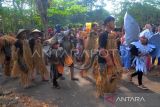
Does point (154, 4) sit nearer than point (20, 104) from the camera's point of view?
No

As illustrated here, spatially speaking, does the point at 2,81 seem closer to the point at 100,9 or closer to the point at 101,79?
the point at 101,79

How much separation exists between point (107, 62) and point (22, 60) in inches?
118

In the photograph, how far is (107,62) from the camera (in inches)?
299

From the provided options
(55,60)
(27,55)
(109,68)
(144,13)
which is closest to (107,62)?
(109,68)

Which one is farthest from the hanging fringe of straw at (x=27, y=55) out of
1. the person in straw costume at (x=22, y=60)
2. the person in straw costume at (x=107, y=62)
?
the person in straw costume at (x=107, y=62)

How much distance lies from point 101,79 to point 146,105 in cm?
129

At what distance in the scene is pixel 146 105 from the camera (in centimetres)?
689

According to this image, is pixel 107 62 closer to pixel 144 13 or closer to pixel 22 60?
pixel 22 60

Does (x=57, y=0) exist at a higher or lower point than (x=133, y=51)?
higher

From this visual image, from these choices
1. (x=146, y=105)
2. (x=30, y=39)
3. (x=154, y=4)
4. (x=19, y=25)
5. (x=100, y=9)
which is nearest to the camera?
(x=146, y=105)

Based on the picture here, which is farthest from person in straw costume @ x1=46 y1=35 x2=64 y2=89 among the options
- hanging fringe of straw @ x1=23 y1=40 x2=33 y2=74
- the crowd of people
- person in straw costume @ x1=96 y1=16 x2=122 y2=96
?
person in straw costume @ x1=96 y1=16 x2=122 y2=96

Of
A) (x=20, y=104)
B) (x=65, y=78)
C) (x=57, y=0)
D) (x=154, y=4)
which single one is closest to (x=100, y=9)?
(x=154, y=4)

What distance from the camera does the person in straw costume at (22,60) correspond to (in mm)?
9266

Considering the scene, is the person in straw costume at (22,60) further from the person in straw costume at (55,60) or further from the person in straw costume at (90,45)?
the person in straw costume at (90,45)
